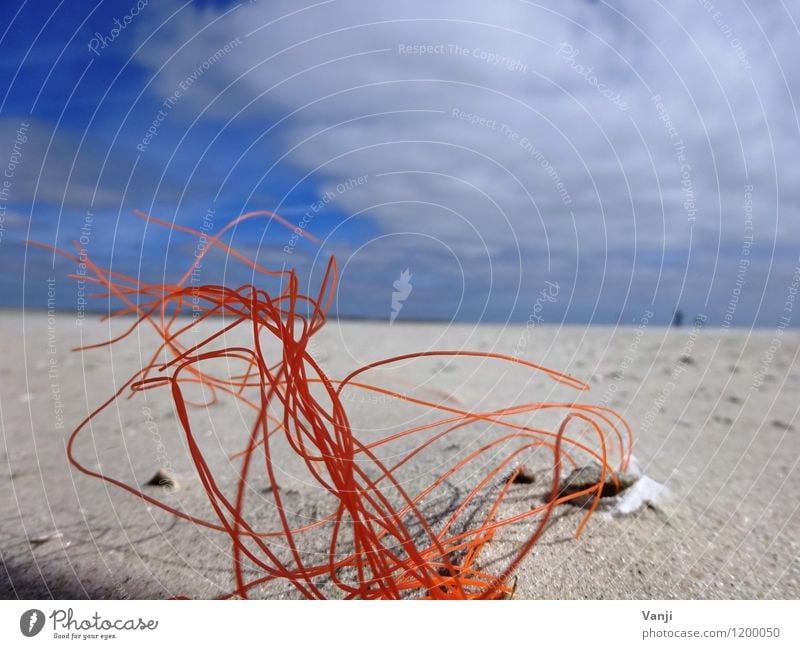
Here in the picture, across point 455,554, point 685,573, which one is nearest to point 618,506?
point 685,573

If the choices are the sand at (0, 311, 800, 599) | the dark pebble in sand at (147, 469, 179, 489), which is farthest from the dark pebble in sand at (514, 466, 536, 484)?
the dark pebble in sand at (147, 469, 179, 489)

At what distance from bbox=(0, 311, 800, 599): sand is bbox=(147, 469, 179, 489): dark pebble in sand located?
3cm

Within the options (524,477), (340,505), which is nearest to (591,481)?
(524,477)

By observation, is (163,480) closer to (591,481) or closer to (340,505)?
(340,505)

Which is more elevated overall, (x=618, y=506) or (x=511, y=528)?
(x=618, y=506)

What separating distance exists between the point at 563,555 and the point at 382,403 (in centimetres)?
114

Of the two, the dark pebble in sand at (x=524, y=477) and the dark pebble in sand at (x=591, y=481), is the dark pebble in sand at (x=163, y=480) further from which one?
the dark pebble in sand at (x=591, y=481)

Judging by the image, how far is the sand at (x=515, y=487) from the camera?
1118 mm

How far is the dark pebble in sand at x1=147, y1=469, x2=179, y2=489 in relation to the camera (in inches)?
60.1

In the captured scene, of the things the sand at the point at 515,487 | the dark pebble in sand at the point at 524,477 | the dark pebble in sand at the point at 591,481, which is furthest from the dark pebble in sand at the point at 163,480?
the dark pebble in sand at the point at 591,481

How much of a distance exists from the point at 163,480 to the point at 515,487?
94cm

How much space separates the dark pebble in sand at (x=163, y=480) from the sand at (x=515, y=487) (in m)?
0.03
